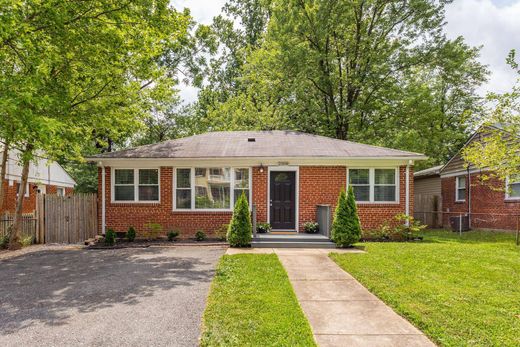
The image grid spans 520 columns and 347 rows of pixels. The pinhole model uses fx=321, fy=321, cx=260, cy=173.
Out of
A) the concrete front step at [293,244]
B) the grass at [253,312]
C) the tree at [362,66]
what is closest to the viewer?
the grass at [253,312]

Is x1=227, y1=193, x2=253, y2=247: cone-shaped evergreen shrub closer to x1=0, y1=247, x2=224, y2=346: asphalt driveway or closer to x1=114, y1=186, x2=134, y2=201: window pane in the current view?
x1=0, y1=247, x2=224, y2=346: asphalt driveway

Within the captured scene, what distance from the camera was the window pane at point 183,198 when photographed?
12.5 meters

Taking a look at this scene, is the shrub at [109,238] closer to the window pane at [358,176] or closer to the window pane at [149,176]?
the window pane at [149,176]

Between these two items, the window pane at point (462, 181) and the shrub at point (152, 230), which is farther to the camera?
the window pane at point (462, 181)

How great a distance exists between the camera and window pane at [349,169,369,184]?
12.5 m

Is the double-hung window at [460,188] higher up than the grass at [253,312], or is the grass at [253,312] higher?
the double-hung window at [460,188]

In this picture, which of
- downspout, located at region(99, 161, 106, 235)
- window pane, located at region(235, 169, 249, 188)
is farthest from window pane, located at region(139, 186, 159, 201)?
window pane, located at region(235, 169, 249, 188)

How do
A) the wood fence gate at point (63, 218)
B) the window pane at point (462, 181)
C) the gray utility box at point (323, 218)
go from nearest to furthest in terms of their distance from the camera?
the gray utility box at point (323, 218) → the wood fence gate at point (63, 218) → the window pane at point (462, 181)

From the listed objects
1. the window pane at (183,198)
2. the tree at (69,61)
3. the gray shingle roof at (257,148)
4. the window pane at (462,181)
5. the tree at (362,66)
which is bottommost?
the window pane at (183,198)

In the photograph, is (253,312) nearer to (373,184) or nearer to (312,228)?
(312,228)

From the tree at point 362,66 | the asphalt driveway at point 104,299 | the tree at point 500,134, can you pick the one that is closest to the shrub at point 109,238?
the asphalt driveway at point 104,299

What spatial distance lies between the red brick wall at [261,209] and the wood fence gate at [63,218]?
882mm

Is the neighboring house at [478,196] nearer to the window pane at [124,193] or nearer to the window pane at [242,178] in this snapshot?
the window pane at [242,178]

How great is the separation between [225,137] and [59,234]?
7.65 m
